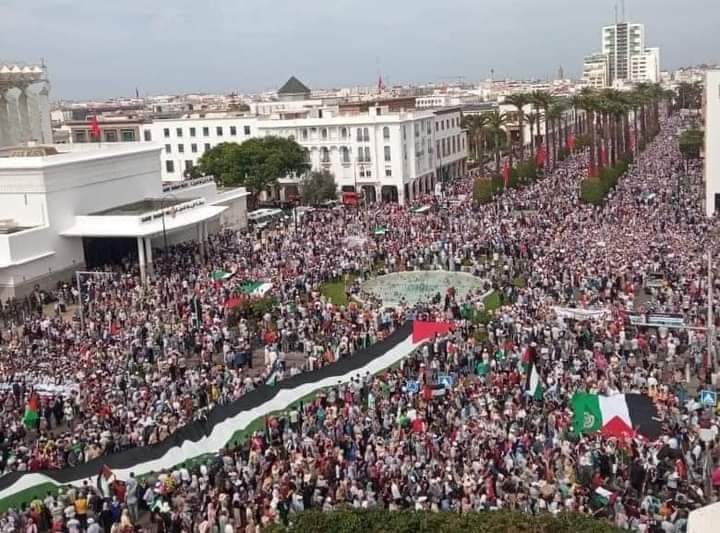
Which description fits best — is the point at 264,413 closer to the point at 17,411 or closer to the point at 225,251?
the point at 17,411

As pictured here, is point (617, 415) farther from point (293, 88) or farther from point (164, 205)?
point (293, 88)

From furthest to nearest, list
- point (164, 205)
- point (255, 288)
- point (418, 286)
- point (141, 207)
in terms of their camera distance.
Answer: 1. point (141, 207)
2. point (164, 205)
3. point (418, 286)
4. point (255, 288)

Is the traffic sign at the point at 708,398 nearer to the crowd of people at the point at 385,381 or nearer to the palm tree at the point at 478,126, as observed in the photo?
the crowd of people at the point at 385,381

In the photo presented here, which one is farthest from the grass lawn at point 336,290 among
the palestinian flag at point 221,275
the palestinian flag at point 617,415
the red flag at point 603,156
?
the red flag at point 603,156

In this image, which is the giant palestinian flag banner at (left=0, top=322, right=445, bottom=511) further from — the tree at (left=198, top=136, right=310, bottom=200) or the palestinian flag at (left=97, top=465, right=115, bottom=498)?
the tree at (left=198, top=136, right=310, bottom=200)

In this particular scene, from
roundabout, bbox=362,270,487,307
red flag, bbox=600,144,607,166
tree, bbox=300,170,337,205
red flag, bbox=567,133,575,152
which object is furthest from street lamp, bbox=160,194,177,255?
red flag, bbox=567,133,575,152

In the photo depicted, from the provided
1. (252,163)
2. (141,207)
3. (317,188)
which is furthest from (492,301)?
(252,163)

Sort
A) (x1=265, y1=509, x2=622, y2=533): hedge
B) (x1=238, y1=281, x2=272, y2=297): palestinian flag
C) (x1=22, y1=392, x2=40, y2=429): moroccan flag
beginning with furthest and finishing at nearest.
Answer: (x1=238, y1=281, x2=272, y2=297): palestinian flag, (x1=22, y1=392, x2=40, y2=429): moroccan flag, (x1=265, y1=509, x2=622, y2=533): hedge
